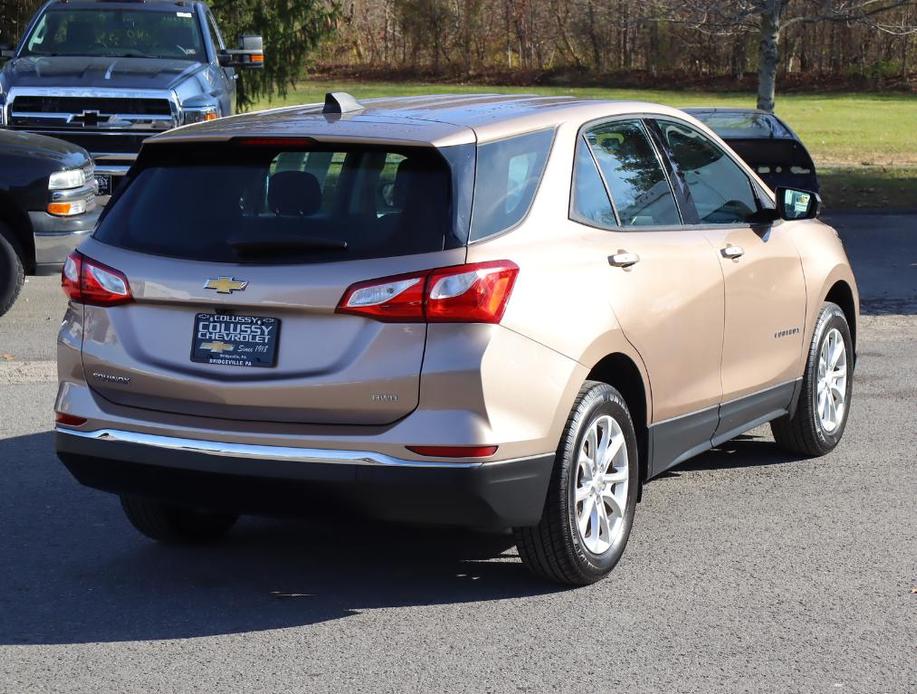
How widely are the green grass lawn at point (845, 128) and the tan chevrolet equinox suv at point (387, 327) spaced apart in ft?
47.1

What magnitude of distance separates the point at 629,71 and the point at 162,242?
1973 inches

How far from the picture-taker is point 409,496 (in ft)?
15.6

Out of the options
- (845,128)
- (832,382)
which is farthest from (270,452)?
(845,128)

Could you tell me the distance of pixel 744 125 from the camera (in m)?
14.9

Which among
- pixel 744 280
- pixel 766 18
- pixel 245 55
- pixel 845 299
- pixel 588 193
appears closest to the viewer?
pixel 588 193

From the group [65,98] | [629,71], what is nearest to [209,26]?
[65,98]

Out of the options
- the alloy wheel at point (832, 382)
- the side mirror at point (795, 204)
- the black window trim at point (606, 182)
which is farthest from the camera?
the alloy wheel at point (832, 382)

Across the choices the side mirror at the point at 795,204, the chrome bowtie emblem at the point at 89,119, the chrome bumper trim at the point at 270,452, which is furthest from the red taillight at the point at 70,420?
the chrome bowtie emblem at the point at 89,119

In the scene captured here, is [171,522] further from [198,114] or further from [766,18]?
[766,18]

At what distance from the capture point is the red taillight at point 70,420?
17.0 feet

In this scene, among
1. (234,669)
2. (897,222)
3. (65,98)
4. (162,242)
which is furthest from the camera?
(897,222)

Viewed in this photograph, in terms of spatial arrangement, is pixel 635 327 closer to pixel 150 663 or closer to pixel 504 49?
pixel 150 663

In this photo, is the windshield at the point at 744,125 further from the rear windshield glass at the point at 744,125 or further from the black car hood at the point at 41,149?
the black car hood at the point at 41,149

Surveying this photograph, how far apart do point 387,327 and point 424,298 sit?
150 millimetres
